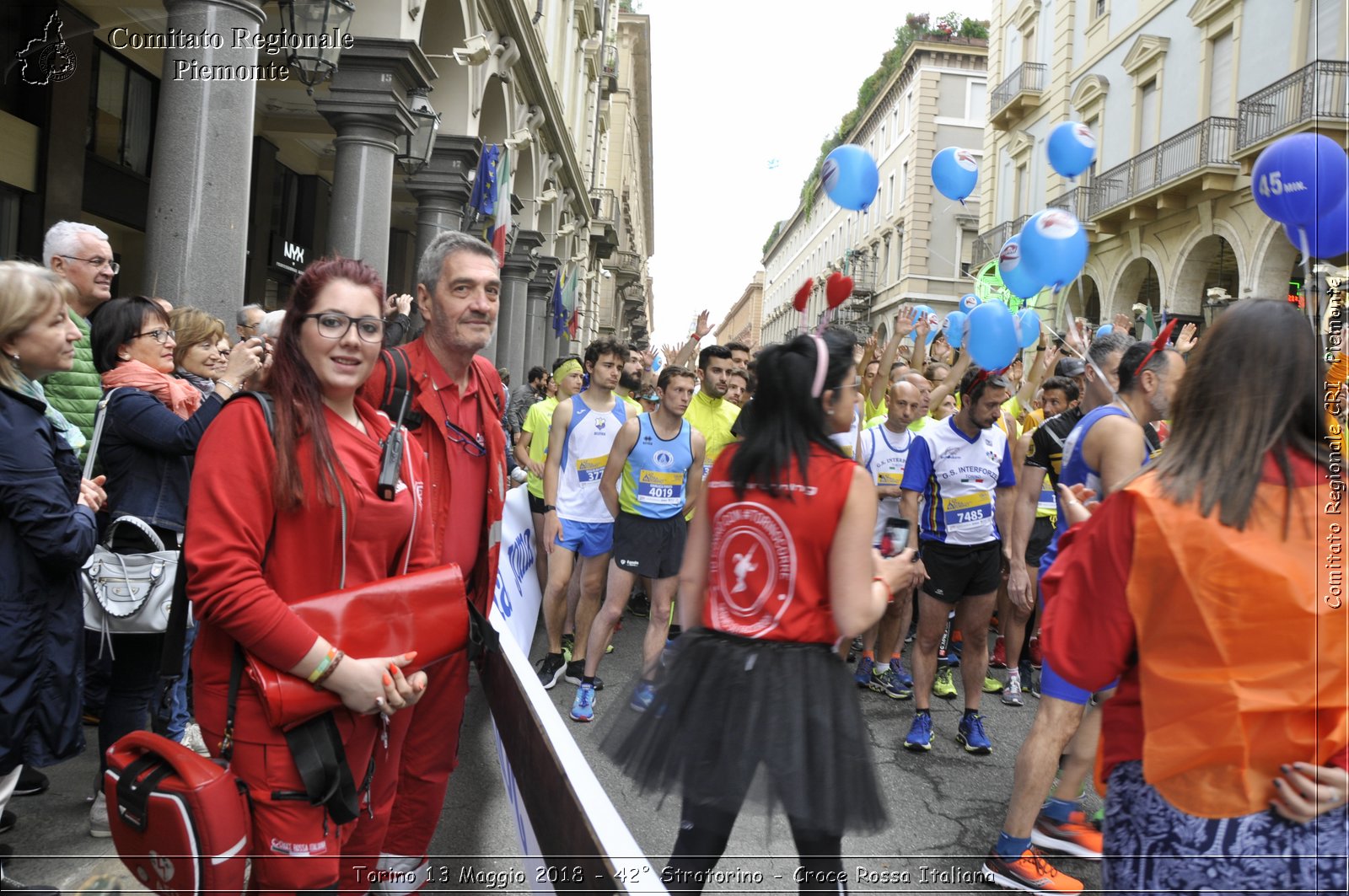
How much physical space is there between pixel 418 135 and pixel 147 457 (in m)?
7.72

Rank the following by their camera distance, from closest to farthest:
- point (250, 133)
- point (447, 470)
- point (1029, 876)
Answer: point (447, 470) → point (1029, 876) → point (250, 133)

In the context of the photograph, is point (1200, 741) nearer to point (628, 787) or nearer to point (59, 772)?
point (628, 787)

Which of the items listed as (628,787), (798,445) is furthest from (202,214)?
(798,445)

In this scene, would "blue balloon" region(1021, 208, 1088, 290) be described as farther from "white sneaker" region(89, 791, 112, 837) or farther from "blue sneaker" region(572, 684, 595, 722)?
"white sneaker" region(89, 791, 112, 837)

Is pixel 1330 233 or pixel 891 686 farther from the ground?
pixel 1330 233

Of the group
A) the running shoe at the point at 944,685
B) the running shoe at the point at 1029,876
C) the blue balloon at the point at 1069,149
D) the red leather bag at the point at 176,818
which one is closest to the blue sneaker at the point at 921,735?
the running shoe at the point at 944,685

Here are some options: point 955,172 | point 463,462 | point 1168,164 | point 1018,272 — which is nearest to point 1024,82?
point 1168,164

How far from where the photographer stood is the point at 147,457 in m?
3.72

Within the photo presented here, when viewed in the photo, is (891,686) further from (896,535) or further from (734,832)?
(896,535)

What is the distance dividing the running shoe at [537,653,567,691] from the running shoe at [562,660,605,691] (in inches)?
2.0

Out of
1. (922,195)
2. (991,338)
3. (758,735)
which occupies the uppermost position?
(922,195)

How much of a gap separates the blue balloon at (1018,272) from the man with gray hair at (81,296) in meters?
5.31

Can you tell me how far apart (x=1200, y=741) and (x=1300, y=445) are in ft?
2.07

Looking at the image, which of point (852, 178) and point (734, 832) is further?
point (852, 178)
